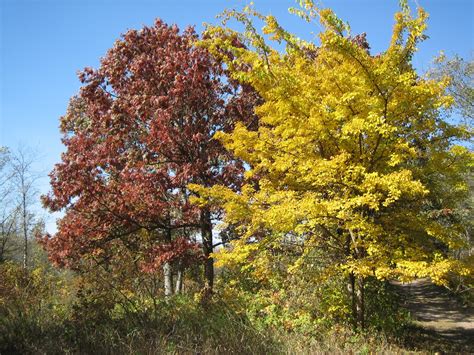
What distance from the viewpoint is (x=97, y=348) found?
6129 millimetres

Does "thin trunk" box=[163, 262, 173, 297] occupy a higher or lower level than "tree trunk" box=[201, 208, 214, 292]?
lower

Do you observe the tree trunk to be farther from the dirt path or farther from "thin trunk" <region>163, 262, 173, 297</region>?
the dirt path

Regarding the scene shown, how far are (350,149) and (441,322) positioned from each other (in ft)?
32.1

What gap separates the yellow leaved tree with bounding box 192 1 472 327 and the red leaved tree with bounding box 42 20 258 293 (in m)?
1.99

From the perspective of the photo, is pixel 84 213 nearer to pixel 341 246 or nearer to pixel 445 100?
pixel 341 246

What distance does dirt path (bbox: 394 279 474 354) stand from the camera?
32.7ft

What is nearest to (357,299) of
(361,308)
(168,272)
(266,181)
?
(361,308)

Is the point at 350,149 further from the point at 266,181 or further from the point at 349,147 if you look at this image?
the point at 266,181

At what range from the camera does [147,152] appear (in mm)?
10188

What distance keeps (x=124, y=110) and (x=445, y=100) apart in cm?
759

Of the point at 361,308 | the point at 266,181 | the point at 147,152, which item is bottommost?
the point at 361,308

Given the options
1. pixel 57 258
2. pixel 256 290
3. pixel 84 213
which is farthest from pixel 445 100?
pixel 57 258

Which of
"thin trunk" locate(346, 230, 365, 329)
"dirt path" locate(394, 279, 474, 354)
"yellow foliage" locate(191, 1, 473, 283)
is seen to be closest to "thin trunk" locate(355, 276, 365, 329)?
A: "thin trunk" locate(346, 230, 365, 329)

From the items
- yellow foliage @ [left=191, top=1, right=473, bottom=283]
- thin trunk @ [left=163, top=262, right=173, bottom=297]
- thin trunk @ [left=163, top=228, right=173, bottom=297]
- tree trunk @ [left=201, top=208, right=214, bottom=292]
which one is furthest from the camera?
thin trunk @ [left=163, top=262, right=173, bottom=297]
